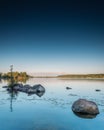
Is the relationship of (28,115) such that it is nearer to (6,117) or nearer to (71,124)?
(6,117)

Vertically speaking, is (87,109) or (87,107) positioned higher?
(87,107)

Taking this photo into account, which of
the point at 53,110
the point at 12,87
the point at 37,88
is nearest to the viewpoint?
the point at 53,110

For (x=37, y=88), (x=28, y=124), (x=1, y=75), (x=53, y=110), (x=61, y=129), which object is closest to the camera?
(x=61, y=129)

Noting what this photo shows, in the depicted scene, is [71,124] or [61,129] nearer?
[61,129]

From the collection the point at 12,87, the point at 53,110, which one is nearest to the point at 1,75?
the point at 12,87

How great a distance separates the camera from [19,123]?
1559 cm

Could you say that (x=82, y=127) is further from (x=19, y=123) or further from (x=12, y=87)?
(x=12, y=87)

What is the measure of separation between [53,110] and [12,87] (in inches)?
1012

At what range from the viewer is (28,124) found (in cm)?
1524

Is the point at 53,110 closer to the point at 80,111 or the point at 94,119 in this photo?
the point at 80,111

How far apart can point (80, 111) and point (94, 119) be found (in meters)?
2.41

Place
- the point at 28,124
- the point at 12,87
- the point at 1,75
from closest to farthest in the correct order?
the point at 28,124, the point at 12,87, the point at 1,75

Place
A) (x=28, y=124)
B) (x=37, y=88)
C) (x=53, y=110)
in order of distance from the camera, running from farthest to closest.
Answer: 1. (x=37, y=88)
2. (x=53, y=110)
3. (x=28, y=124)

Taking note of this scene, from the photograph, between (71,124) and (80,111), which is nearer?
(71,124)
